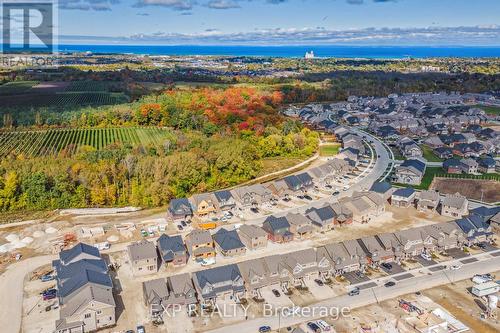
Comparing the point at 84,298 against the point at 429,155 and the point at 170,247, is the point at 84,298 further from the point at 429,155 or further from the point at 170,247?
the point at 429,155

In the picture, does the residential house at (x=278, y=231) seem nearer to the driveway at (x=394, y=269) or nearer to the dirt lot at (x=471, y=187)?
the driveway at (x=394, y=269)

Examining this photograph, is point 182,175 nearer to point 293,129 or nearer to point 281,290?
point 281,290

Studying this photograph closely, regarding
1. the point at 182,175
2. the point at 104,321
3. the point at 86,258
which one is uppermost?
the point at 182,175

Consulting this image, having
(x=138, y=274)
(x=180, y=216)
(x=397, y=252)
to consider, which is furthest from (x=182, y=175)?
(x=397, y=252)

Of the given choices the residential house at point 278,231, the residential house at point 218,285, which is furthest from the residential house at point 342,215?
the residential house at point 218,285

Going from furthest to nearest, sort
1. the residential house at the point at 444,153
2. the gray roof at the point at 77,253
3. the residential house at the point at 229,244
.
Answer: the residential house at the point at 444,153, the residential house at the point at 229,244, the gray roof at the point at 77,253

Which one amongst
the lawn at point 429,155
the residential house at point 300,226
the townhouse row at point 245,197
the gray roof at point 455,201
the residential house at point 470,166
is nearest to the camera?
the residential house at point 300,226

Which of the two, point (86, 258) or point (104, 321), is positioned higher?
point (86, 258)
